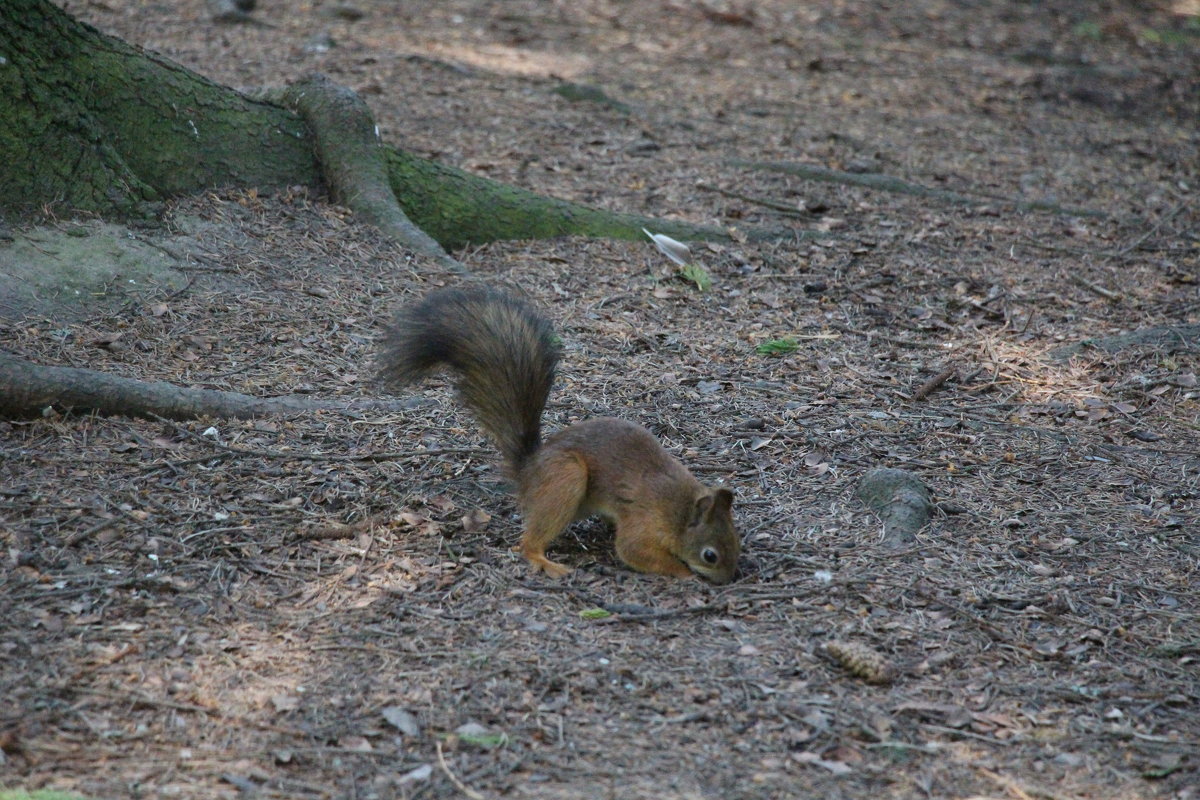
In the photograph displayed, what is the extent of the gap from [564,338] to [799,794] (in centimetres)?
327

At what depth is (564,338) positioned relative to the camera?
228 inches

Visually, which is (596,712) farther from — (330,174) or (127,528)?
(330,174)

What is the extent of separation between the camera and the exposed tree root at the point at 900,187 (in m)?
8.22

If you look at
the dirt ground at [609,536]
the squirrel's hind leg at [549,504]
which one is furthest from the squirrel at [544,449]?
the dirt ground at [609,536]

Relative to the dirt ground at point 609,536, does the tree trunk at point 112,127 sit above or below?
above

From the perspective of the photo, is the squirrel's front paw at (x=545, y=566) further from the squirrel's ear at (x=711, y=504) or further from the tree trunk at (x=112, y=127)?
the tree trunk at (x=112, y=127)

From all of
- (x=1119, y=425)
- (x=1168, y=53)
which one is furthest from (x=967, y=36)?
(x=1119, y=425)

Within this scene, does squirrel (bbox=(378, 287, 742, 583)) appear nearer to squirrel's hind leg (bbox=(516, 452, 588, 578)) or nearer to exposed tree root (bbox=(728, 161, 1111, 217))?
squirrel's hind leg (bbox=(516, 452, 588, 578))

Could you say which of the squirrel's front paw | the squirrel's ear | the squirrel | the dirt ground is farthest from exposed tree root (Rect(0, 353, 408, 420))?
the squirrel's ear

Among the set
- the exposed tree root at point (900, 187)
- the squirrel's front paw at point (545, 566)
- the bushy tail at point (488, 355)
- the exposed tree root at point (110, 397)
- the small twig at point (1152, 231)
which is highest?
the bushy tail at point (488, 355)

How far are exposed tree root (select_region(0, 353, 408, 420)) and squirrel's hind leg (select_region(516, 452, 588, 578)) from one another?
4.11 feet

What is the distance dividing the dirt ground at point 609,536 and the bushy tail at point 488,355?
0.40m

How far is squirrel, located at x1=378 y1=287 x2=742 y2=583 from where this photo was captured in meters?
4.02

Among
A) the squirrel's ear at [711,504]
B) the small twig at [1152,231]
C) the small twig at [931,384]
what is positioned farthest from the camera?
the small twig at [1152,231]
